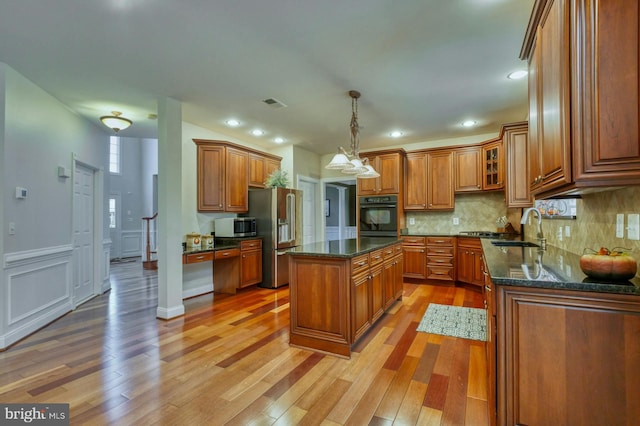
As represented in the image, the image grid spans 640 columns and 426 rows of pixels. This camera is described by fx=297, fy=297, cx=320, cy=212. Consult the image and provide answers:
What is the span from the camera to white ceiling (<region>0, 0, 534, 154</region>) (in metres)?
2.09

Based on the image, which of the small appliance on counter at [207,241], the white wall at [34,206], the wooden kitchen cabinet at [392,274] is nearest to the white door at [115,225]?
the white wall at [34,206]

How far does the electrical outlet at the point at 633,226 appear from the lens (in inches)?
56.4

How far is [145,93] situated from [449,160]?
4.72 metres

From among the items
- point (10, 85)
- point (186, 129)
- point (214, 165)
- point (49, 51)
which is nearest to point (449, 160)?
point (214, 165)

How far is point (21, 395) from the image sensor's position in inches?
79.0

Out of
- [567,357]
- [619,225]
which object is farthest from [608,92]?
[567,357]

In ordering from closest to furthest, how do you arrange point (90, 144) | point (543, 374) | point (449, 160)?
1. point (543, 374)
2. point (90, 144)
3. point (449, 160)

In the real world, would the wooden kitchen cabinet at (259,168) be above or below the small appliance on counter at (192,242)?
above

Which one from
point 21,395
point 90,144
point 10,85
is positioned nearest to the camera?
point 21,395

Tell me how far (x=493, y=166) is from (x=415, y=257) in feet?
6.44

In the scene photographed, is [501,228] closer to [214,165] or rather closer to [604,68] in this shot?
[604,68]

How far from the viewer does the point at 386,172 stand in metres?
5.53

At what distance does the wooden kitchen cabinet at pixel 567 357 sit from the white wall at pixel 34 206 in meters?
4.08

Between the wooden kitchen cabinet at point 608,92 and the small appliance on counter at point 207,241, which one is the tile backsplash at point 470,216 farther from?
the wooden kitchen cabinet at point 608,92
